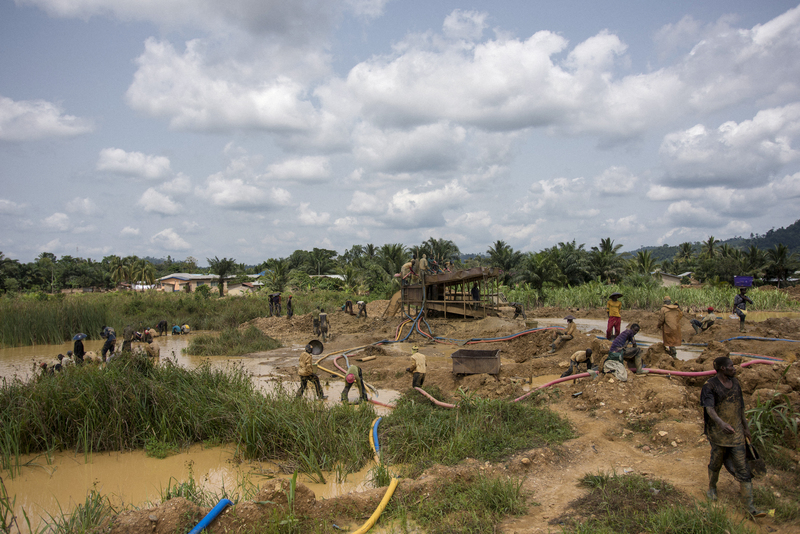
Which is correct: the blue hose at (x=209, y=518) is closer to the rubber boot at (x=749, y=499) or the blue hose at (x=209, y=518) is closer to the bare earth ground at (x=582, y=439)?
the bare earth ground at (x=582, y=439)

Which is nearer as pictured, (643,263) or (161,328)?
(161,328)

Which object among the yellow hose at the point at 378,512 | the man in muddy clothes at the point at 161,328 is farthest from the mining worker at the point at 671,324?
the man in muddy clothes at the point at 161,328

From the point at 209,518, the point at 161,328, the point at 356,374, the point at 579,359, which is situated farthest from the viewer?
the point at 161,328

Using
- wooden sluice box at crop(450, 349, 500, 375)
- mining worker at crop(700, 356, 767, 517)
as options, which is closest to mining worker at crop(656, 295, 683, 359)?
wooden sluice box at crop(450, 349, 500, 375)

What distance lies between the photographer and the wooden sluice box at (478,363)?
10.1m

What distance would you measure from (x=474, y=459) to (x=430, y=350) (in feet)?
31.7

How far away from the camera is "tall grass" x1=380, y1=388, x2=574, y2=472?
21.0 ft

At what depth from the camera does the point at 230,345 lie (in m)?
18.7

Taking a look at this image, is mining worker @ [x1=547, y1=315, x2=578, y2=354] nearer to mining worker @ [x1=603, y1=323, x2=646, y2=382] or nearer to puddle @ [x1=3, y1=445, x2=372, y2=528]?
mining worker @ [x1=603, y1=323, x2=646, y2=382]

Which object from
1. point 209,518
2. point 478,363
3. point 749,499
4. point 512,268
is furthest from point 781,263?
point 209,518

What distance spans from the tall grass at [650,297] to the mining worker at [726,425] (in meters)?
20.7

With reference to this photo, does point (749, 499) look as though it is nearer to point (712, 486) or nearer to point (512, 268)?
point (712, 486)

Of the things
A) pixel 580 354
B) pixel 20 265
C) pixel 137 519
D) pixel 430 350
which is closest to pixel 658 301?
pixel 430 350

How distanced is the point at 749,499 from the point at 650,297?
2475cm
